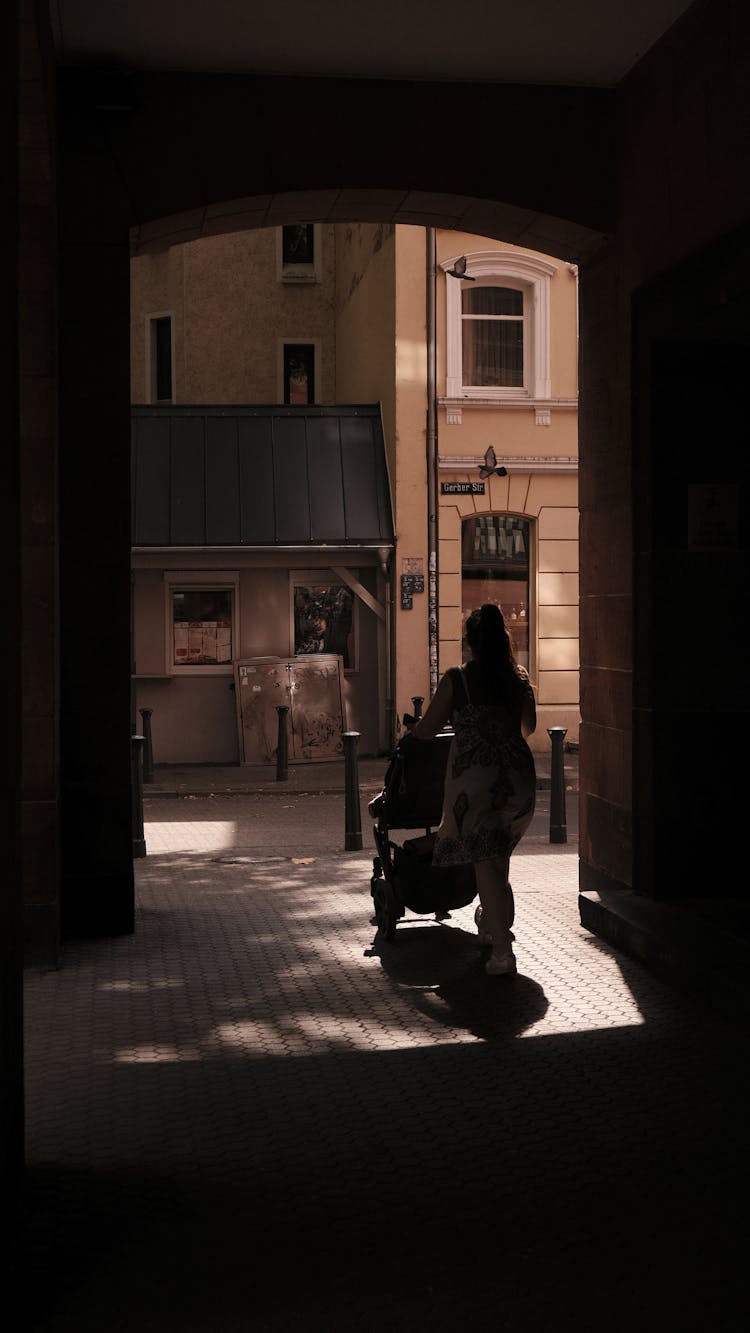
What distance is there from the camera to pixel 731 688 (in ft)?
28.0

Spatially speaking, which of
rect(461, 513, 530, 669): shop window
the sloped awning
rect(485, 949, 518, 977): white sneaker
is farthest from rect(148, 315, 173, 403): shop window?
rect(485, 949, 518, 977): white sneaker

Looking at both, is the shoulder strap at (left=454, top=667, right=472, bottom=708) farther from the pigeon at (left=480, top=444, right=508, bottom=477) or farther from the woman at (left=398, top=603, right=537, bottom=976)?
the pigeon at (left=480, top=444, right=508, bottom=477)

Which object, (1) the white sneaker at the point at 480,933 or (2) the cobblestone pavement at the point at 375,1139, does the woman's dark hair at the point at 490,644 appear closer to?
(1) the white sneaker at the point at 480,933

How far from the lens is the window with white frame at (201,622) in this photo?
22.4 metres

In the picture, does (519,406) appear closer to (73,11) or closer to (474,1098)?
(73,11)

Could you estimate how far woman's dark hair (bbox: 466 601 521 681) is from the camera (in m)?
7.86

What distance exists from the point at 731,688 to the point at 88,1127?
4535mm

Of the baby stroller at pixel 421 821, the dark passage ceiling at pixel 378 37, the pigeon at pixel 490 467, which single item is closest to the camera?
the dark passage ceiling at pixel 378 37

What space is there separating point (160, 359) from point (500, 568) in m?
8.78

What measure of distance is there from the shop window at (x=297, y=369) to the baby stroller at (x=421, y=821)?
19.6 m

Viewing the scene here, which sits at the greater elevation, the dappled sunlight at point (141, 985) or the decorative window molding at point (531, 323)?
the decorative window molding at point (531, 323)

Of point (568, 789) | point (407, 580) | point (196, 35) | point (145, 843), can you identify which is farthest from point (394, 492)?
point (196, 35)

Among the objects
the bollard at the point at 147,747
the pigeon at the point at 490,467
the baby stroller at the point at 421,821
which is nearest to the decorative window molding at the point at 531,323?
the pigeon at the point at 490,467

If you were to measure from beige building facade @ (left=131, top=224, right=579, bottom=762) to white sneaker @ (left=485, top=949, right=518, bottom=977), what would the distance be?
14.0 m
